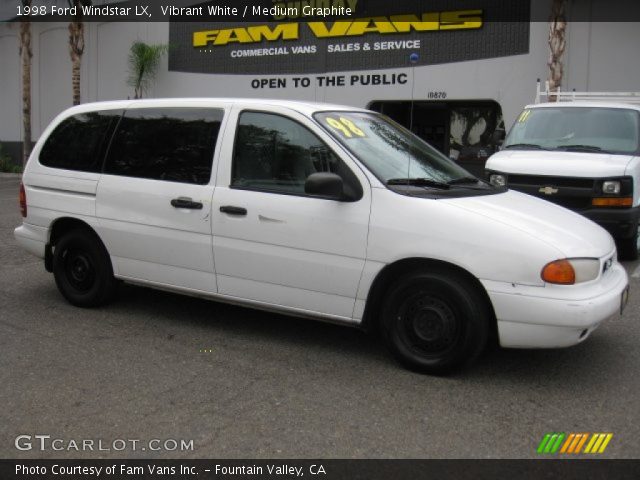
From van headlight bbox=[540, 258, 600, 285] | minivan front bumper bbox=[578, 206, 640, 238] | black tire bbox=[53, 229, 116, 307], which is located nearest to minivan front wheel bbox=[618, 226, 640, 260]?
minivan front bumper bbox=[578, 206, 640, 238]

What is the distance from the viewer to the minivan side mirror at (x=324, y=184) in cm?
466

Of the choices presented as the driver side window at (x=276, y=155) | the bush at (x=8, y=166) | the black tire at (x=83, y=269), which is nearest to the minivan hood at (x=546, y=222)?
the driver side window at (x=276, y=155)

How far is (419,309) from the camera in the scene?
182 inches

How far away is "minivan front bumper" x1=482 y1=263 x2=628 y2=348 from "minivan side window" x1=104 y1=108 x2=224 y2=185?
2.39 m

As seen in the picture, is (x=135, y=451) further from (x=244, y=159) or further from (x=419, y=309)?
(x=244, y=159)

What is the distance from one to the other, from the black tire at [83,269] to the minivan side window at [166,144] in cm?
66

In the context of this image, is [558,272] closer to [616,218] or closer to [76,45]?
[616,218]

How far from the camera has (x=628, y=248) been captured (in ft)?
28.8

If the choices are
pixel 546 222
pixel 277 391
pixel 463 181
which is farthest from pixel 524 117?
pixel 277 391

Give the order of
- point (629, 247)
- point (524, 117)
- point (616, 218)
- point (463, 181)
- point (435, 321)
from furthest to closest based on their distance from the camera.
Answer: point (524, 117), point (629, 247), point (616, 218), point (463, 181), point (435, 321)

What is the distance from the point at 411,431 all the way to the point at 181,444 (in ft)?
3.99

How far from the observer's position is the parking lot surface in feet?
12.3

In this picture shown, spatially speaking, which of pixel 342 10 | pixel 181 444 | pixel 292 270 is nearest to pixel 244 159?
pixel 292 270

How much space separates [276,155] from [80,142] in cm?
206
